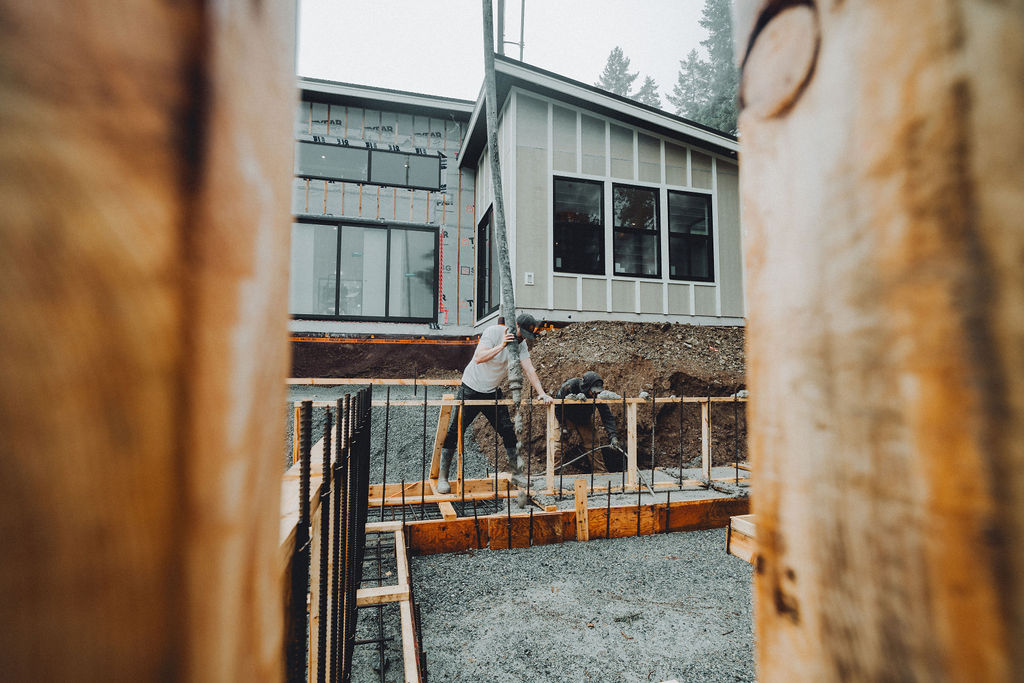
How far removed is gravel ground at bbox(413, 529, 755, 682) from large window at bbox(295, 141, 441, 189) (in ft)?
33.6

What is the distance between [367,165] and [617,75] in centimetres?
3501

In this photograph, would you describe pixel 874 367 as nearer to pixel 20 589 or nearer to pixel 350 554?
pixel 20 589

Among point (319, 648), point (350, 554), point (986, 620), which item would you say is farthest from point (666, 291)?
point (986, 620)

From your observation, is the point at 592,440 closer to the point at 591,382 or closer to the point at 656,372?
the point at 591,382

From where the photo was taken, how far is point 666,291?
401 inches

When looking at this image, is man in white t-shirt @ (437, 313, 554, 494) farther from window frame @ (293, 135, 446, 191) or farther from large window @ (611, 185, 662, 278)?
window frame @ (293, 135, 446, 191)

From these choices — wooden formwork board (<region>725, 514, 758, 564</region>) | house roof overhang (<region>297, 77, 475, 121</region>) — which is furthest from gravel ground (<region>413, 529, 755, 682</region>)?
house roof overhang (<region>297, 77, 475, 121</region>)

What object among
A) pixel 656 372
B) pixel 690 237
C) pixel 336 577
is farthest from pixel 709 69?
pixel 336 577

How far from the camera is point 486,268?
1155cm

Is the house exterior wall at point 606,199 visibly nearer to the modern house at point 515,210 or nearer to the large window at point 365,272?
the modern house at point 515,210

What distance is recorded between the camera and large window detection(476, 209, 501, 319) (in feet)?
34.9

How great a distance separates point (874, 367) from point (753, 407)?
0.16m

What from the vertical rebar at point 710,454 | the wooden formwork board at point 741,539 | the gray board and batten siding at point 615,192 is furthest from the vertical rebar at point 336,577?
the gray board and batten siding at point 615,192

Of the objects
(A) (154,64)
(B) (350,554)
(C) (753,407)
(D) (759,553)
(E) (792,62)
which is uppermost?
(E) (792,62)
